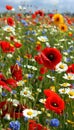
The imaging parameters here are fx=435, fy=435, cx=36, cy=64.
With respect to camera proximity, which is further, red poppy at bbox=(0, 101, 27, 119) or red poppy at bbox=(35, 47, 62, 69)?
red poppy at bbox=(35, 47, 62, 69)

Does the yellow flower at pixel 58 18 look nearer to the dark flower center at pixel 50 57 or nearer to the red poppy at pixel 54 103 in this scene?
the dark flower center at pixel 50 57

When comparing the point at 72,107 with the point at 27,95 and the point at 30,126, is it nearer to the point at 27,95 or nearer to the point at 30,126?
the point at 27,95

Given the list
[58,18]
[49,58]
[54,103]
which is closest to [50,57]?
[49,58]

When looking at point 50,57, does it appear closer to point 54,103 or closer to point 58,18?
point 54,103

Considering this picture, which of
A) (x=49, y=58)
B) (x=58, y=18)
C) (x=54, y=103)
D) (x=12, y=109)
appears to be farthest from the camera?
(x=58, y=18)

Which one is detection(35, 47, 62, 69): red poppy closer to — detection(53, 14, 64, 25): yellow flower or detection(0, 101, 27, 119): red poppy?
detection(0, 101, 27, 119): red poppy

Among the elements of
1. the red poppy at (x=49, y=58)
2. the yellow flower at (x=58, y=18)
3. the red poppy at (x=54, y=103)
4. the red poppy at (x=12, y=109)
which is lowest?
the red poppy at (x=12, y=109)

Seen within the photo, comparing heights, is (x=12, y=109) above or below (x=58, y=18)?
below

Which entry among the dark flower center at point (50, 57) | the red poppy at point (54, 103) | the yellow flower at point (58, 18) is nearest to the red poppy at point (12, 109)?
the red poppy at point (54, 103)

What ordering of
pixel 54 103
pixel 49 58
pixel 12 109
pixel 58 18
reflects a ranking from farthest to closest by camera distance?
pixel 58 18
pixel 49 58
pixel 12 109
pixel 54 103

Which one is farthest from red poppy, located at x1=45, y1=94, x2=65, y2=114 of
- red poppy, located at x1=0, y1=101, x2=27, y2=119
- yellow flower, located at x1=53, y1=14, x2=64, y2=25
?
yellow flower, located at x1=53, y1=14, x2=64, y2=25

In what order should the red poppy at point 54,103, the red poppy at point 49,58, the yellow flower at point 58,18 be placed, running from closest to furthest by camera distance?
the red poppy at point 54,103, the red poppy at point 49,58, the yellow flower at point 58,18

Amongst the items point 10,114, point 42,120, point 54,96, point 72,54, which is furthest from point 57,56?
point 72,54

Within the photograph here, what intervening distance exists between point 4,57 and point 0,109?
6.63 feet
